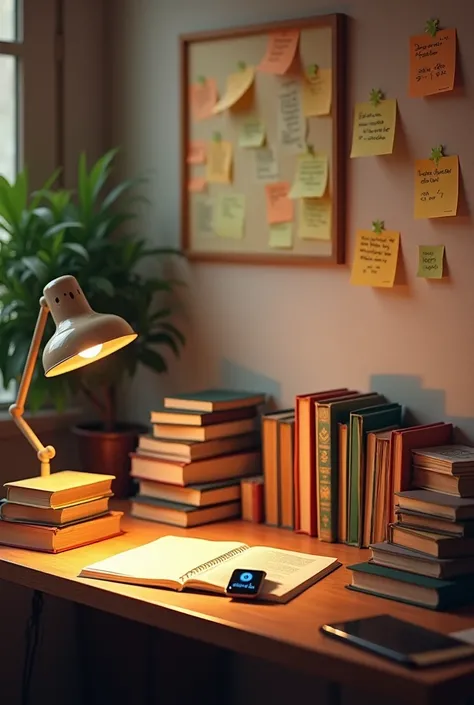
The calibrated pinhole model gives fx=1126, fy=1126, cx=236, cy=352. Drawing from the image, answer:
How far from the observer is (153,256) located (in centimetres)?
307

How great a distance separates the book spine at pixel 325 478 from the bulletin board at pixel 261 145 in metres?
0.40

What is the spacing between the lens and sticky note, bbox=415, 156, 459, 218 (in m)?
2.37

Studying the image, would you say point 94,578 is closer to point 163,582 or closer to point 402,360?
point 163,582

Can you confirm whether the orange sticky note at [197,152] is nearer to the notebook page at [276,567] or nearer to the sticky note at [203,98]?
the sticky note at [203,98]

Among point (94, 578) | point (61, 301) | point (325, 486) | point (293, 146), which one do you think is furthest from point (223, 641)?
point (293, 146)

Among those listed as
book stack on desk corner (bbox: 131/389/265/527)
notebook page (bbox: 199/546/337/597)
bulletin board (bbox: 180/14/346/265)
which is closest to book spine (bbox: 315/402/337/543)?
notebook page (bbox: 199/546/337/597)

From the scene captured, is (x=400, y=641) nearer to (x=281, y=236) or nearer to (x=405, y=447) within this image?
(x=405, y=447)

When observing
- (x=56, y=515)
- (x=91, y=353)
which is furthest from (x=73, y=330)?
(x=56, y=515)

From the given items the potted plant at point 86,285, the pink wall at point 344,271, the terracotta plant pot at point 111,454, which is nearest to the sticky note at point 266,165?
the pink wall at point 344,271

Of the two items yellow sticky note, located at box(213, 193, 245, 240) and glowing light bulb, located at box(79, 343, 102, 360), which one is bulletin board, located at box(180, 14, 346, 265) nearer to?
yellow sticky note, located at box(213, 193, 245, 240)

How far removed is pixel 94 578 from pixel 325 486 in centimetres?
56

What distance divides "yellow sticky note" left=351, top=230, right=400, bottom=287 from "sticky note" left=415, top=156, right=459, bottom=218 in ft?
0.32

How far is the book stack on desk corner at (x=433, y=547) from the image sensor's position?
2045mm

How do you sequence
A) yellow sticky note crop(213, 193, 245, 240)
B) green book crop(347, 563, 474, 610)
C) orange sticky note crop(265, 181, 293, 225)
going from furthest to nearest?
yellow sticky note crop(213, 193, 245, 240)
orange sticky note crop(265, 181, 293, 225)
green book crop(347, 563, 474, 610)
